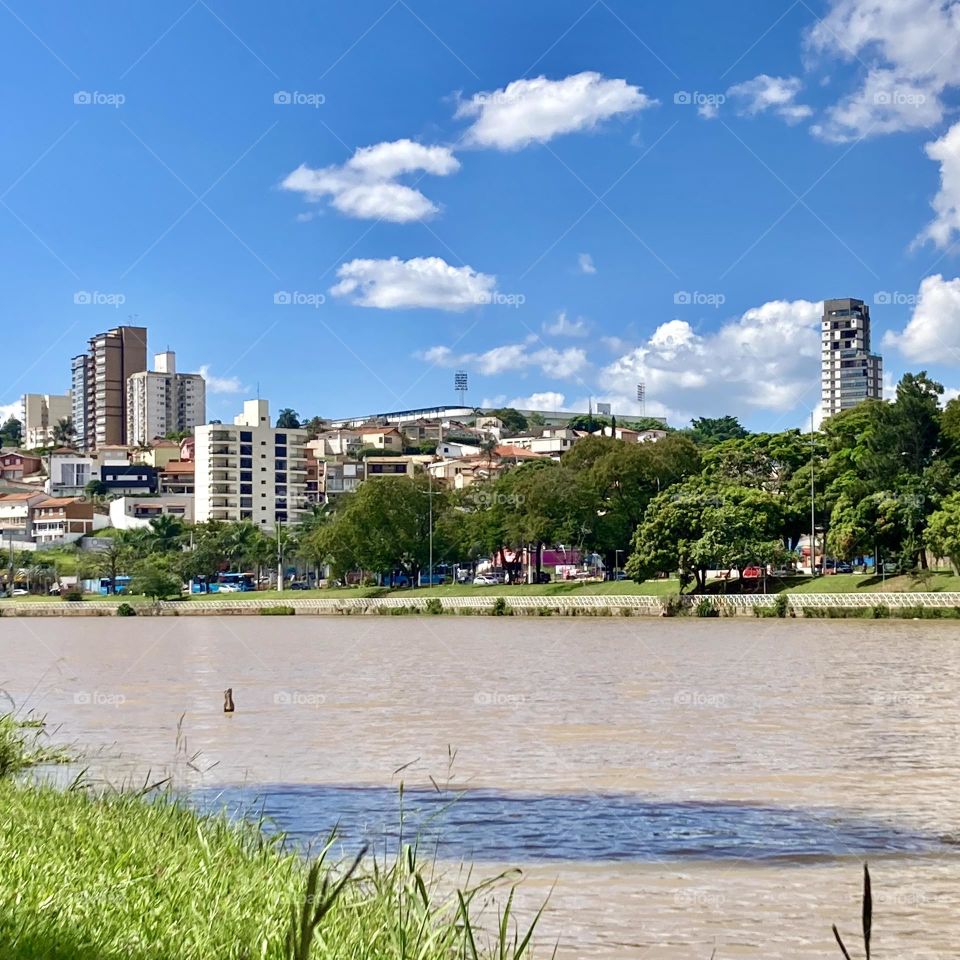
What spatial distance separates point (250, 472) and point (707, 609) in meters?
109

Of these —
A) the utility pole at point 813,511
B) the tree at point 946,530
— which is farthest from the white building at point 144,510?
the tree at point 946,530

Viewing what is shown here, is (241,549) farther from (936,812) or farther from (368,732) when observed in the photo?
(936,812)

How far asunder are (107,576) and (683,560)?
73.8m

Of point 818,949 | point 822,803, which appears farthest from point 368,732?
point 818,949

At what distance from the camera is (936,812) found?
1468cm

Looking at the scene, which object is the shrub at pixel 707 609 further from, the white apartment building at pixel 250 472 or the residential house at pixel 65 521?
the residential house at pixel 65 521

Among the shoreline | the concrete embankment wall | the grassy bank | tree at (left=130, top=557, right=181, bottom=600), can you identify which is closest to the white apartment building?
tree at (left=130, top=557, right=181, bottom=600)

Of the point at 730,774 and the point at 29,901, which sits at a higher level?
the point at 29,901

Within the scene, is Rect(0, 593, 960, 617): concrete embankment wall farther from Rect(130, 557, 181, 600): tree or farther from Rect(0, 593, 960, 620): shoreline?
Rect(130, 557, 181, 600): tree

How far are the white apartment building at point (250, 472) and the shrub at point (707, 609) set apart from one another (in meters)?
103

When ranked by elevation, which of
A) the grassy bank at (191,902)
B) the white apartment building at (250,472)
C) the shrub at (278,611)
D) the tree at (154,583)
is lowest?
the shrub at (278,611)

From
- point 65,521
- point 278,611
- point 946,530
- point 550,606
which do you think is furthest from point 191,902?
point 65,521

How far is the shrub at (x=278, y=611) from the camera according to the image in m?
101

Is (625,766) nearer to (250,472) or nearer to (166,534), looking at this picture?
(166,534)
